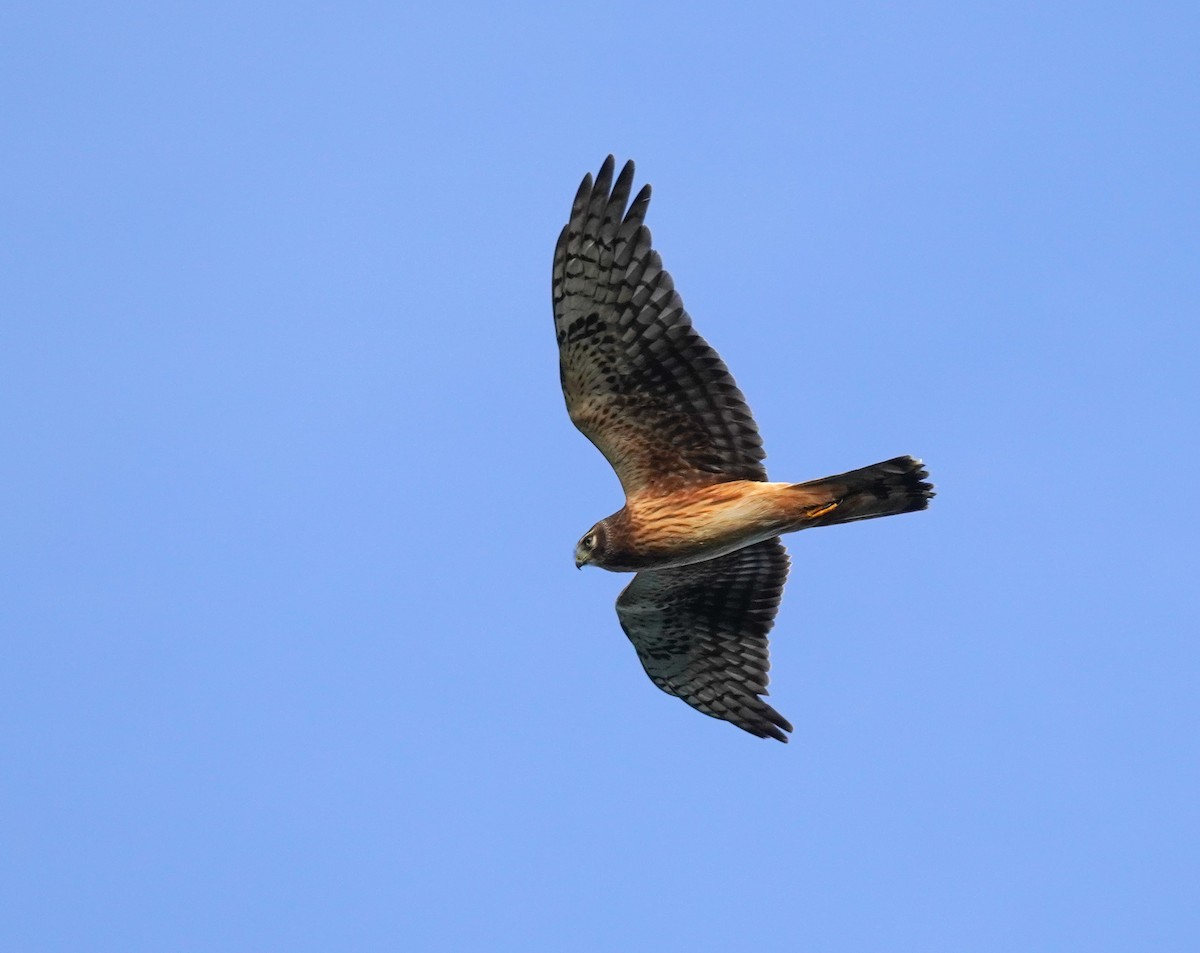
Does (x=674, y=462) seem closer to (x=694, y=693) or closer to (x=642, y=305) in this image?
(x=642, y=305)

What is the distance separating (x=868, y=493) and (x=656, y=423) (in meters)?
1.59

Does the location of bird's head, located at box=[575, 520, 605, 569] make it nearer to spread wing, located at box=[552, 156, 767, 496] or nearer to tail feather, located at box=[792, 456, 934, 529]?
spread wing, located at box=[552, 156, 767, 496]

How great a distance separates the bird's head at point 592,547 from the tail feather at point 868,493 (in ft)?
4.79

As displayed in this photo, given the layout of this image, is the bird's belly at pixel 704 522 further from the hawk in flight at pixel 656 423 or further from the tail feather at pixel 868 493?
the tail feather at pixel 868 493

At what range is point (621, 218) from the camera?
38.6ft

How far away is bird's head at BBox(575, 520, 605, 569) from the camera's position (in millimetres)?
12406

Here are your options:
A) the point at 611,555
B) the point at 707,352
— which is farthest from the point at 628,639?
the point at 707,352

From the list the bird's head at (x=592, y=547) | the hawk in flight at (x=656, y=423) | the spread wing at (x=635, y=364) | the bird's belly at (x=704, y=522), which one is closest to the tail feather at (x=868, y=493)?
the hawk in flight at (x=656, y=423)

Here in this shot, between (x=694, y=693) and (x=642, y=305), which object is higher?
(x=642, y=305)

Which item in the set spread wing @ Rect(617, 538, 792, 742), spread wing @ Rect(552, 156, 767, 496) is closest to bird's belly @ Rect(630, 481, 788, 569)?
spread wing @ Rect(552, 156, 767, 496)

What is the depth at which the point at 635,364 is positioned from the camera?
12.0 metres

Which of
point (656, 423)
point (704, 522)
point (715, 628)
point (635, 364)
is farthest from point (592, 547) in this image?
point (715, 628)

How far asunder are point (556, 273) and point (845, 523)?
107 inches

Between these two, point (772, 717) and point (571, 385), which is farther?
point (772, 717)
